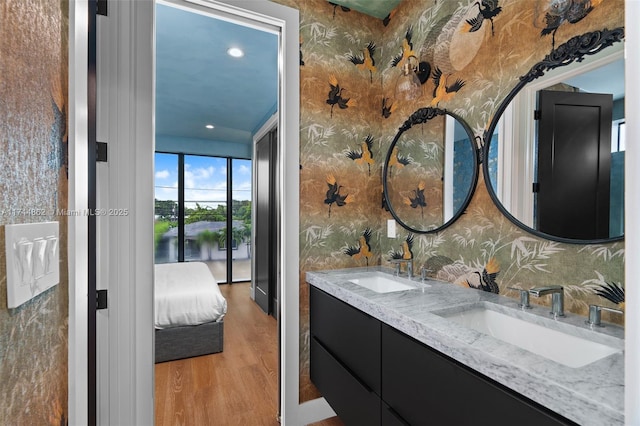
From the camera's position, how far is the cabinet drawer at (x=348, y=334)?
1.33 metres

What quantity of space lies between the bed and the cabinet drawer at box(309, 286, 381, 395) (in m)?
1.32

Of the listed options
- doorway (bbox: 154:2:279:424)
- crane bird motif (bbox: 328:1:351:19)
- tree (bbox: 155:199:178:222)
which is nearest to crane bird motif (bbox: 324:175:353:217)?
doorway (bbox: 154:2:279:424)

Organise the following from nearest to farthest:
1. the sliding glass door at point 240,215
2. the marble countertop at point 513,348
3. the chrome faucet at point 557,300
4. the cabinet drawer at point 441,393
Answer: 1. the marble countertop at point 513,348
2. the cabinet drawer at point 441,393
3. the chrome faucet at point 557,300
4. the sliding glass door at point 240,215

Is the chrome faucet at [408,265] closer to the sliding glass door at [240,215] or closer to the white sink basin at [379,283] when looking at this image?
the white sink basin at [379,283]

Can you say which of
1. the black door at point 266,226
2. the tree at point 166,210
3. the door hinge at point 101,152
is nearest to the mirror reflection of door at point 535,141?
the door hinge at point 101,152

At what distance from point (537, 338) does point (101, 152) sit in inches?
72.3

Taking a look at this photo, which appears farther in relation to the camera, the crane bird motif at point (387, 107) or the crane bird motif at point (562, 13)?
the crane bird motif at point (387, 107)

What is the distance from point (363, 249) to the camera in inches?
84.0

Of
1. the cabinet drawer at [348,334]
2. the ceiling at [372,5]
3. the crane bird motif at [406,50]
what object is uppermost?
the ceiling at [372,5]

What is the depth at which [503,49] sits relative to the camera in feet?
4.52

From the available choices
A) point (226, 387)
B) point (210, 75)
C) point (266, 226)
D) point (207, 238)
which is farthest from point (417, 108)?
point (207, 238)

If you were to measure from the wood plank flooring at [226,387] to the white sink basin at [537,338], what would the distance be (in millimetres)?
1200

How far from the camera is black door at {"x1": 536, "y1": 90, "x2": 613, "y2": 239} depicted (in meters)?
1.06
